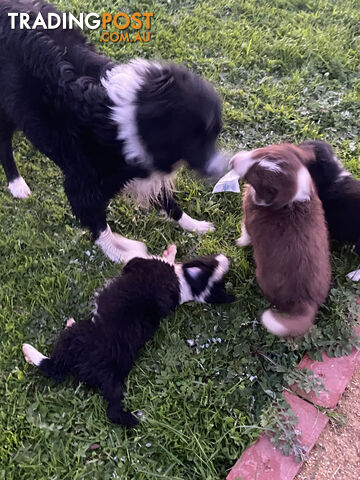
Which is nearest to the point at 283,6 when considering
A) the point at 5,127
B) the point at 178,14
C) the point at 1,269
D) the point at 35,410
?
the point at 178,14

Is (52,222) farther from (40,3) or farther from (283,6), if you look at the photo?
(283,6)

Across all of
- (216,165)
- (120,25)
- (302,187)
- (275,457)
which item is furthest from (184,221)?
(120,25)

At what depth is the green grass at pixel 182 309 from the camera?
7.17 ft

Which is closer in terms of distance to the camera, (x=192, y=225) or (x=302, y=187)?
(x=302, y=187)

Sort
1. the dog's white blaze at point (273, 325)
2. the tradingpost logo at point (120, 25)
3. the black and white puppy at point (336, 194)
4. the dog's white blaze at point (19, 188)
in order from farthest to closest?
the tradingpost logo at point (120, 25) → the dog's white blaze at point (19, 188) → the black and white puppy at point (336, 194) → the dog's white blaze at point (273, 325)

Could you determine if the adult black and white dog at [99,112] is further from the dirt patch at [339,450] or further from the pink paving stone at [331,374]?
the dirt patch at [339,450]

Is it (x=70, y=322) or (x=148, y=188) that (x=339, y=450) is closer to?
(x=70, y=322)

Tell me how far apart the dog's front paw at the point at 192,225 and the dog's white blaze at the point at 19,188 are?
1.11 meters

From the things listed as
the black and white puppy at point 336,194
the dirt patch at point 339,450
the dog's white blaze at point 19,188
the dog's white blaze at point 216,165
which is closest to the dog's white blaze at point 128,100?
the dog's white blaze at point 216,165

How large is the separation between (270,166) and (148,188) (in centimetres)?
74

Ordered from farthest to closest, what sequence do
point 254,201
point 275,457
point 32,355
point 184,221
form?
1. point 184,221
2. point 254,201
3. point 32,355
4. point 275,457

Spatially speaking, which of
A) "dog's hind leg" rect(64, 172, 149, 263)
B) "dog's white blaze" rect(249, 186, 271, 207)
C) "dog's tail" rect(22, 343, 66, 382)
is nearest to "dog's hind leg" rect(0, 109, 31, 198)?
"dog's hind leg" rect(64, 172, 149, 263)

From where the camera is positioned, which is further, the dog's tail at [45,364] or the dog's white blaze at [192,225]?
the dog's white blaze at [192,225]

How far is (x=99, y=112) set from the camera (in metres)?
2.22
